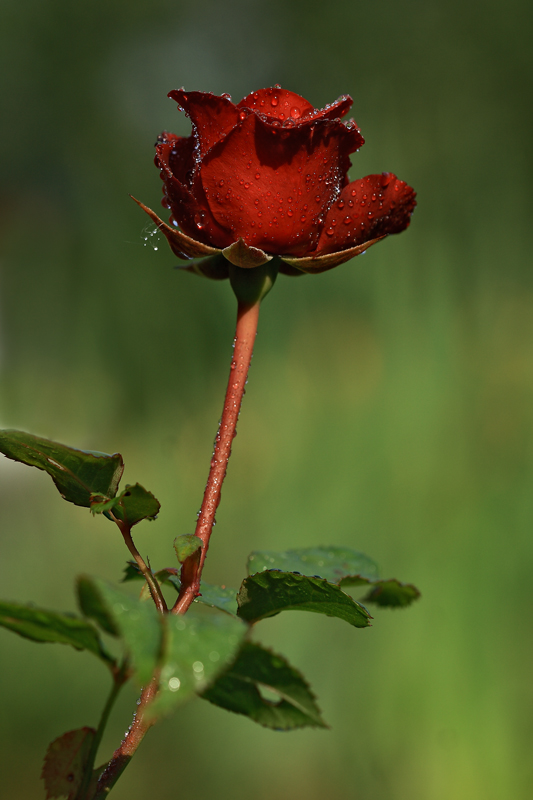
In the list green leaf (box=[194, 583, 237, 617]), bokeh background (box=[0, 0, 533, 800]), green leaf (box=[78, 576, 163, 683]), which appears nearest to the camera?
green leaf (box=[78, 576, 163, 683])

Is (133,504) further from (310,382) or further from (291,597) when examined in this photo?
(310,382)

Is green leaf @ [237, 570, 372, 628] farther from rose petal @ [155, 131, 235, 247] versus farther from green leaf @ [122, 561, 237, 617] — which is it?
rose petal @ [155, 131, 235, 247]

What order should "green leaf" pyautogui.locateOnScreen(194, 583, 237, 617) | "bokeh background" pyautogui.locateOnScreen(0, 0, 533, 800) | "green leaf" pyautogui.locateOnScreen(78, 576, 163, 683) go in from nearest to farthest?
"green leaf" pyautogui.locateOnScreen(78, 576, 163, 683), "green leaf" pyautogui.locateOnScreen(194, 583, 237, 617), "bokeh background" pyautogui.locateOnScreen(0, 0, 533, 800)

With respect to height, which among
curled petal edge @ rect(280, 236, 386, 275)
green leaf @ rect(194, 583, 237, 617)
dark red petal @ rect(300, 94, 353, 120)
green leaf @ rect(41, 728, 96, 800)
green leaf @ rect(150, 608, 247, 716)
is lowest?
green leaf @ rect(41, 728, 96, 800)

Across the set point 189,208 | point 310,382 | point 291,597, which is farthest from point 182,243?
point 310,382

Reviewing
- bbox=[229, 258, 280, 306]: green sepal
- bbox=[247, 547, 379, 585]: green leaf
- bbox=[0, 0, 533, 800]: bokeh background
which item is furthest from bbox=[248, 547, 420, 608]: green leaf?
bbox=[0, 0, 533, 800]: bokeh background

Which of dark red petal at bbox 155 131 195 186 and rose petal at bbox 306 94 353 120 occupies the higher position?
rose petal at bbox 306 94 353 120
